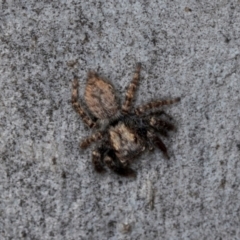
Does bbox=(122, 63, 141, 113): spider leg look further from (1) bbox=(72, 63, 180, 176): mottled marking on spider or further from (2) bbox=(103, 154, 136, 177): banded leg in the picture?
(2) bbox=(103, 154, 136, 177): banded leg

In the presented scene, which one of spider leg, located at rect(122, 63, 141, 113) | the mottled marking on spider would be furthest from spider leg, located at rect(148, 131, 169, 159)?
spider leg, located at rect(122, 63, 141, 113)

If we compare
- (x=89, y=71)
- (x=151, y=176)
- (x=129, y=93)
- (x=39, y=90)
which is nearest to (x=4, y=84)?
(x=39, y=90)

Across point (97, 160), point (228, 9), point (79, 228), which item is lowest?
point (79, 228)

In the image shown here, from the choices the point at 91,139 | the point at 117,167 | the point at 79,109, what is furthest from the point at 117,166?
the point at 79,109

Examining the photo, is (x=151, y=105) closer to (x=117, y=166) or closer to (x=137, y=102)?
(x=137, y=102)

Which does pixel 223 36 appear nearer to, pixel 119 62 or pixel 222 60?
pixel 222 60

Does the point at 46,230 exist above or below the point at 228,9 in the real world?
below

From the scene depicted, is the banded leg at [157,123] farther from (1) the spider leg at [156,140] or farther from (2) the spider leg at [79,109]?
(2) the spider leg at [79,109]
